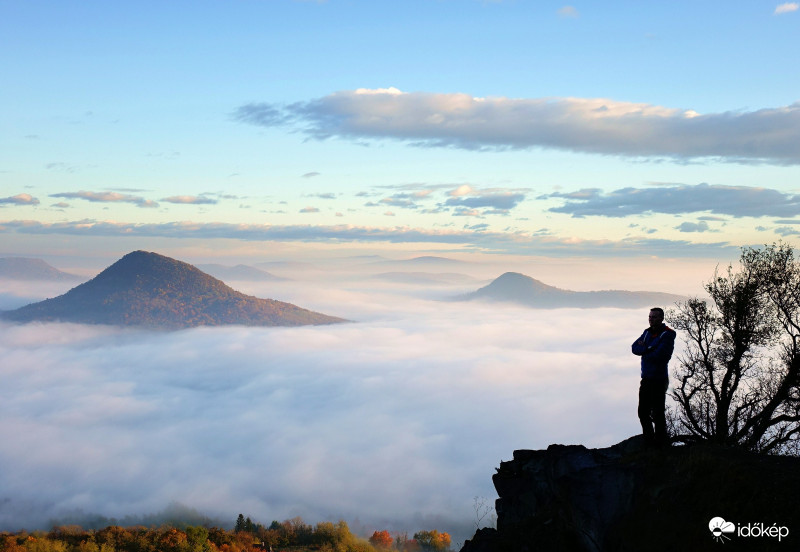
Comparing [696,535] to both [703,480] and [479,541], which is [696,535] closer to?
[703,480]

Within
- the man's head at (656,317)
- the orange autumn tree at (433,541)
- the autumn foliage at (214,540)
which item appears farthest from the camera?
the orange autumn tree at (433,541)

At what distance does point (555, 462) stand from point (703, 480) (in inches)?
204

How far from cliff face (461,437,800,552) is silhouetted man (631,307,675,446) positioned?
0.78 metres

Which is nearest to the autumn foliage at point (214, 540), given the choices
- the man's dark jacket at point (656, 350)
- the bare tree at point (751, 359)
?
the bare tree at point (751, 359)

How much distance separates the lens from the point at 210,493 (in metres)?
197

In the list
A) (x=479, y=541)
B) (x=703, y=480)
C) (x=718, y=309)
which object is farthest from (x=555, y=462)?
(x=718, y=309)

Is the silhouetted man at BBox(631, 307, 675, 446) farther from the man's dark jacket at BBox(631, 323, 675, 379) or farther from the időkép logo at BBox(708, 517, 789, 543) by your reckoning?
the időkép logo at BBox(708, 517, 789, 543)

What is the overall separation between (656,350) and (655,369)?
594 mm

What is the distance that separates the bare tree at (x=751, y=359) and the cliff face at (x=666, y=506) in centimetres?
867

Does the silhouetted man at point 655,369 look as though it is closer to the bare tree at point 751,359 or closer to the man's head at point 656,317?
the man's head at point 656,317

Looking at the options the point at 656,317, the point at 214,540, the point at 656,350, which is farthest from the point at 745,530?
the point at 214,540

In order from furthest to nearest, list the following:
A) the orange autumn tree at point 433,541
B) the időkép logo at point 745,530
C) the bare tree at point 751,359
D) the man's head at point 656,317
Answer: the orange autumn tree at point 433,541
the bare tree at point 751,359
the man's head at point 656,317
the időkép logo at point 745,530

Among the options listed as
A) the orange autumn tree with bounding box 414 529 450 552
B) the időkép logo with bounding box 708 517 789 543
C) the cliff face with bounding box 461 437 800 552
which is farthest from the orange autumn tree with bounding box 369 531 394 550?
the időkép logo with bounding box 708 517 789 543

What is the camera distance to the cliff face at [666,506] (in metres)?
11.4
